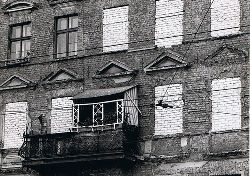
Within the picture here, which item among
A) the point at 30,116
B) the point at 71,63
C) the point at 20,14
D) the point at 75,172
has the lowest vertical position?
the point at 75,172

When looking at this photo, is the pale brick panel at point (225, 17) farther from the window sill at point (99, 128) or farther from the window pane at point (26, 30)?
the window pane at point (26, 30)

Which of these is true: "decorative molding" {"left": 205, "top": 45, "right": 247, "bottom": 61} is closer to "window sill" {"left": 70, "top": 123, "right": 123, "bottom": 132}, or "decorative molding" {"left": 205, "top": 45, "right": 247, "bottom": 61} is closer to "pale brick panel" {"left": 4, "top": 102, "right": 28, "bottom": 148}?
"window sill" {"left": 70, "top": 123, "right": 123, "bottom": 132}

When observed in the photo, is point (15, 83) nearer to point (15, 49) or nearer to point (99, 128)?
point (15, 49)

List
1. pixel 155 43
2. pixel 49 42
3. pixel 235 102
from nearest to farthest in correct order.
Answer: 1. pixel 235 102
2. pixel 155 43
3. pixel 49 42

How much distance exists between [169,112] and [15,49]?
7890 mm

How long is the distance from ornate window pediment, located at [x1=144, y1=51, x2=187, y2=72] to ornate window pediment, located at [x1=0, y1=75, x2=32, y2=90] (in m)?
5.52

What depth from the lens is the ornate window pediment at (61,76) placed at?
31328 millimetres

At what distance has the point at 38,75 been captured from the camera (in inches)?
1268

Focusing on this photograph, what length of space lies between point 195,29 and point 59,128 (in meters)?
6.77

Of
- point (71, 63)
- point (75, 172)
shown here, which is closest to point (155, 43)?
point (71, 63)

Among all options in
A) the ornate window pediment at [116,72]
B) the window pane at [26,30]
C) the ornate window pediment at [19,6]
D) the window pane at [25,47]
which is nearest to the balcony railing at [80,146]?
the ornate window pediment at [116,72]

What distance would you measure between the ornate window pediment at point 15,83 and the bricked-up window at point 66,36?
69.3 inches

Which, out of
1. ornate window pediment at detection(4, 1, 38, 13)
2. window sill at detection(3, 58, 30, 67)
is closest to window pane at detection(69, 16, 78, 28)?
ornate window pediment at detection(4, 1, 38, 13)

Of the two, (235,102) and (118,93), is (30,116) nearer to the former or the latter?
(118,93)
